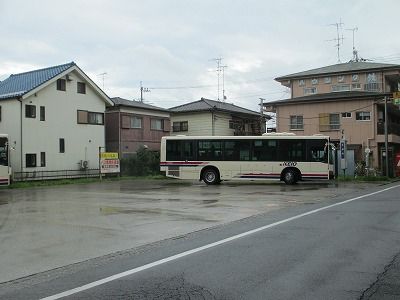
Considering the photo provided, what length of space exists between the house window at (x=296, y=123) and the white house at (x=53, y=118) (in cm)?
1617

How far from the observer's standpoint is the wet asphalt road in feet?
18.1

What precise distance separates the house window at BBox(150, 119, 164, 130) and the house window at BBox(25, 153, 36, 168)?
12.4 metres

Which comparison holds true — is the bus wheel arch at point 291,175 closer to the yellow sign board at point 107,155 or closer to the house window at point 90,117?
the yellow sign board at point 107,155

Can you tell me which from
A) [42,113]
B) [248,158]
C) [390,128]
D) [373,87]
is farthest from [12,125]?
[373,87]

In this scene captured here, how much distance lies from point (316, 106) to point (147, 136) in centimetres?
1500

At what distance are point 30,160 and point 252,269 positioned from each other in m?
27.3

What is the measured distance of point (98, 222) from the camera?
38.1ft

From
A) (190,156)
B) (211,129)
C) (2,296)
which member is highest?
(211,129)

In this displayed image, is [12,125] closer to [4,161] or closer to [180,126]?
[4,161]

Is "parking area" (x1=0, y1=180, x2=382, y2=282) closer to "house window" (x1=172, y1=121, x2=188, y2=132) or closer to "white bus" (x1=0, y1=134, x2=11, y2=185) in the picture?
"white bus" (x1=0, y1=134, x2=11, y2=185)

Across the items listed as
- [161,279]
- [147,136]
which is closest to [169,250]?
[161,279]

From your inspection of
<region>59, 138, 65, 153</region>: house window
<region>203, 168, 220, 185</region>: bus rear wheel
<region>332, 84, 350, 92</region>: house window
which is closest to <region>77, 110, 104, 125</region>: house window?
<region>59, 138, 65, 153</region>: house window

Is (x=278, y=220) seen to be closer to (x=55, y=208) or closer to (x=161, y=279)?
(x=161, y=279)

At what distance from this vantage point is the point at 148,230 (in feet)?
34.0
